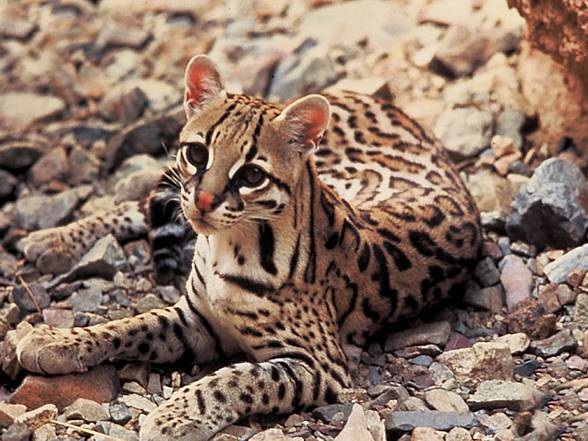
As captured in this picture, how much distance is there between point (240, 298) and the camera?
237 inches

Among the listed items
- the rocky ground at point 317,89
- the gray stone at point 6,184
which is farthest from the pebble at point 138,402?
the gray stone at point 6,184

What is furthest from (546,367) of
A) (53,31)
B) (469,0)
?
(53,31)

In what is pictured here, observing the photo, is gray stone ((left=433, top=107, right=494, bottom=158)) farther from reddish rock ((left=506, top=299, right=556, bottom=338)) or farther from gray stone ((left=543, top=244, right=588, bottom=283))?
reddish rock ((left=506, top=299, right=556, bottom=338))

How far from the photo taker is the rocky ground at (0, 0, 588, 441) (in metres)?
5.73

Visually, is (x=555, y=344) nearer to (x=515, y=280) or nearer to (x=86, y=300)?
(x=515, y=280)

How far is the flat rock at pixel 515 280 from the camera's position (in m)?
6.82

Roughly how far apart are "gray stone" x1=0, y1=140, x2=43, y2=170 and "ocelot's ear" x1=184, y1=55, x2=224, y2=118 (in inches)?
124

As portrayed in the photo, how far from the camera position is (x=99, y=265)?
23.8ft

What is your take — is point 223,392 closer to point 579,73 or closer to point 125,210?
point 125,210

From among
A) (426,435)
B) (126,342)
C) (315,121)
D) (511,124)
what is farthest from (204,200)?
(511,124)

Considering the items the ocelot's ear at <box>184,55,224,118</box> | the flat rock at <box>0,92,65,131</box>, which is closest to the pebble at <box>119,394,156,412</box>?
the ocelot's ear at <box>184,55,224,118</box>

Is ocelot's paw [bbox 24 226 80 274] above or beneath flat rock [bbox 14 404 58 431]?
beneath

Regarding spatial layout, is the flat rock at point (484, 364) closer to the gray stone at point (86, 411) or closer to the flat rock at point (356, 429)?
the flat rock at point (356, 429)

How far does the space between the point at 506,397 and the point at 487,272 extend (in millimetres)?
1485
